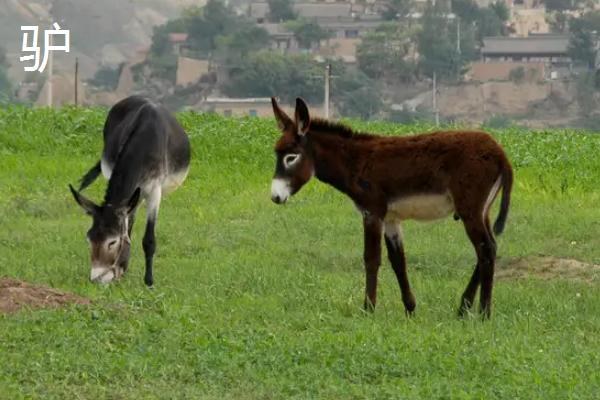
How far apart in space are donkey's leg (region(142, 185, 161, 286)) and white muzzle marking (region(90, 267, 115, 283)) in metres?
0.53

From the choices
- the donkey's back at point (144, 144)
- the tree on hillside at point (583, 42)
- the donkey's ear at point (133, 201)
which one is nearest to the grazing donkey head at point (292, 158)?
the donkey's ear at point (133, 201)

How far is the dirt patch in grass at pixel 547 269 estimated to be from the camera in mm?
15602

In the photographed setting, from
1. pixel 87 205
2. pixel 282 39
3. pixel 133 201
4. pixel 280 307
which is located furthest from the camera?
pixel 282 39

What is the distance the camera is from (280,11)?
87.7 metres

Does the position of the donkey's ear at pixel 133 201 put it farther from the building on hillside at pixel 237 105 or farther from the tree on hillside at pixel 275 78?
the tree on hillside at pixel 275 78

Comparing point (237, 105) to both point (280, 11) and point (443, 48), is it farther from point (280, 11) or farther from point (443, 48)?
point (280, 11)

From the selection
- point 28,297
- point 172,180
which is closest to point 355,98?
point 172,180

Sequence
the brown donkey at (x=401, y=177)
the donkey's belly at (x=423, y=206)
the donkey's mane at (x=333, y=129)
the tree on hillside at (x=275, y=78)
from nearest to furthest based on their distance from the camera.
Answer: the brown donkey at (x=401, y=177) < the donkey's belly at (x=423, y=206) < the donkey's mane at (x=333, y=129) < the tree on hillside at (x=275, y=78)

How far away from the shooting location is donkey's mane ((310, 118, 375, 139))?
13.3 metres

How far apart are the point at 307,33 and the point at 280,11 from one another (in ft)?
24.3

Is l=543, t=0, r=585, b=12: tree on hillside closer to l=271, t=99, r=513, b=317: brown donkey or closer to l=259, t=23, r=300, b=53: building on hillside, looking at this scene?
l=259, t=23, r=300, b=53: building on hillside

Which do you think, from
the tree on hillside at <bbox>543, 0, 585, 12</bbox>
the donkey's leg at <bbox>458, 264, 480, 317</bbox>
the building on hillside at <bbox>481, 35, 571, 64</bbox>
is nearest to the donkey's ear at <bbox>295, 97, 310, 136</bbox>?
the donkey's leg at <bbox>458, 264, 480, 317</bbox>

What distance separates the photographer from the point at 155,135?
1553 cm

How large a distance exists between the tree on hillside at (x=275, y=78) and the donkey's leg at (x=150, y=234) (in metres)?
42.4
